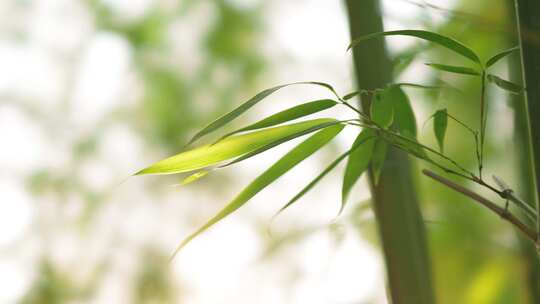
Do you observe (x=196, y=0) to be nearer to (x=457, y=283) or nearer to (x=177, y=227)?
(x=177, y=227)

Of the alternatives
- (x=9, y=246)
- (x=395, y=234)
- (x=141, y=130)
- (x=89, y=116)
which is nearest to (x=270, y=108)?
(x=141, y=130)

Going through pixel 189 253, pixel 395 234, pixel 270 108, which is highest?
pixel 270 108

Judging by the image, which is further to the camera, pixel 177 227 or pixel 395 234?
pixel 177 227

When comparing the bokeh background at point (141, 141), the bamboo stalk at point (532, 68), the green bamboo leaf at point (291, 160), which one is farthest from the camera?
the bokeh background at point (141, 141)

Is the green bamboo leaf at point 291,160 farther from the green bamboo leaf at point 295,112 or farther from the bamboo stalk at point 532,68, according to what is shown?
the bamboo stalk at point 532,68

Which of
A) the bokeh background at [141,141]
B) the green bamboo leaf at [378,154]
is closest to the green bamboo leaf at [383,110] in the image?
the green bamboo leaf at [378,154]

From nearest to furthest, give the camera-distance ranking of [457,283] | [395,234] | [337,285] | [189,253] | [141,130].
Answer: [395,234] → [457,283] → [337,285] → [189,253] → [141,130]
